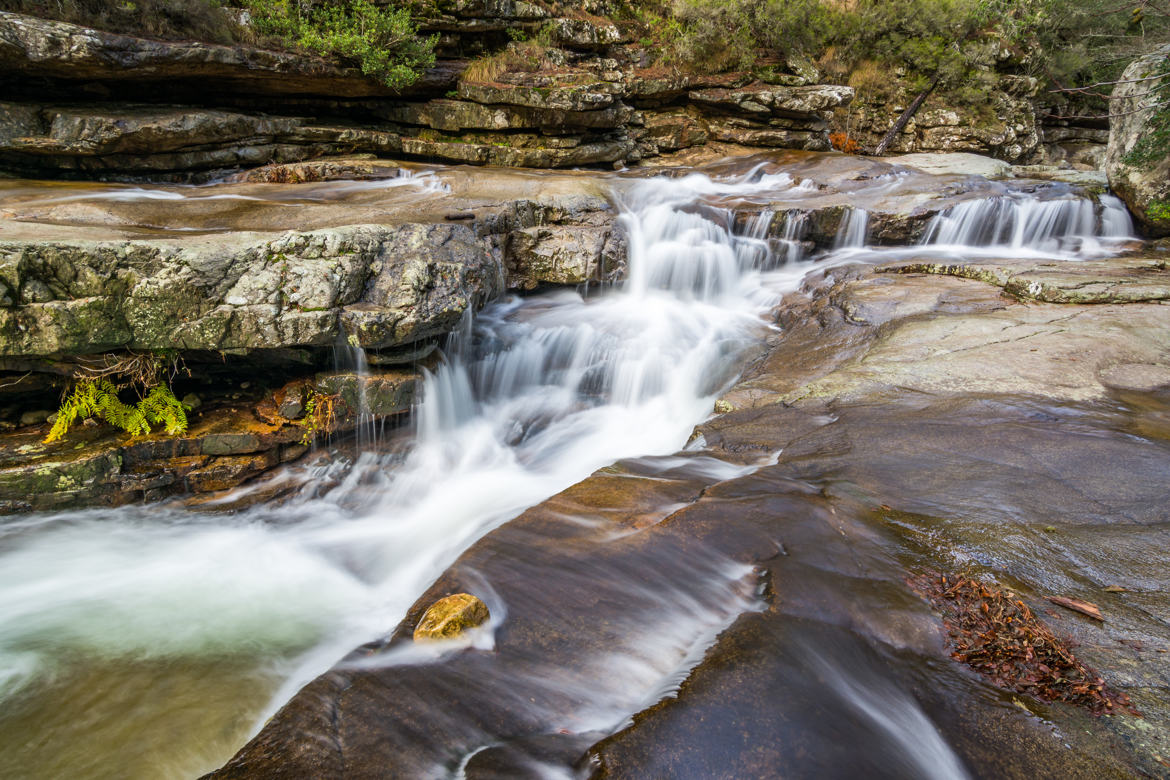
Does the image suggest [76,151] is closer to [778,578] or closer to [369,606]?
[369,606]

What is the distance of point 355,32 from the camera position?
1095 centimetres

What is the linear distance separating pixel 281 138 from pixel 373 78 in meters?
2.35

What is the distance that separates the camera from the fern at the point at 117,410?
17.5 ft

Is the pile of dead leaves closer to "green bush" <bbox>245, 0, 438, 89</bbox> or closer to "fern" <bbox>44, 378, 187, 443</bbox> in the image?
"fern" <bbox>44, 378, 187, 443</bbox>

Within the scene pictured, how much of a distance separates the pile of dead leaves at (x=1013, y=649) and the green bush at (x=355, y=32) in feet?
41.7

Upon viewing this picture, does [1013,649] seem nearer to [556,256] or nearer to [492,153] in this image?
[556,256]

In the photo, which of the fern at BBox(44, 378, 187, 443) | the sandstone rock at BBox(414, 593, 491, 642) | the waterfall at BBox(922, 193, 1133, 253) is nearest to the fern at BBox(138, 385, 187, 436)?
the fern at BBox(44, 378, 187, 443)

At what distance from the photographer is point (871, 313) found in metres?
7.00

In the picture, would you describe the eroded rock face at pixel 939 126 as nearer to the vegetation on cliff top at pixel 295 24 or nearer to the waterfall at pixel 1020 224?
the waterfall at pixel 1020 224

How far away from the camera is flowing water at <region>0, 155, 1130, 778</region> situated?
2852 millimetres

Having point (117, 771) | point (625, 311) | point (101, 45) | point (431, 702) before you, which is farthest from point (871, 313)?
point (101, 45)

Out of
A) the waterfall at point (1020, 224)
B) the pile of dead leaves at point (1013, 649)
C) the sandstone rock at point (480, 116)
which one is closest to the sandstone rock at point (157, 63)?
the sandstone rock at point (480, 116)

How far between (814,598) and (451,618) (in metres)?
1.75

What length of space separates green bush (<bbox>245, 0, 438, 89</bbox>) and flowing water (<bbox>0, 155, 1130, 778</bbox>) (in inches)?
119
